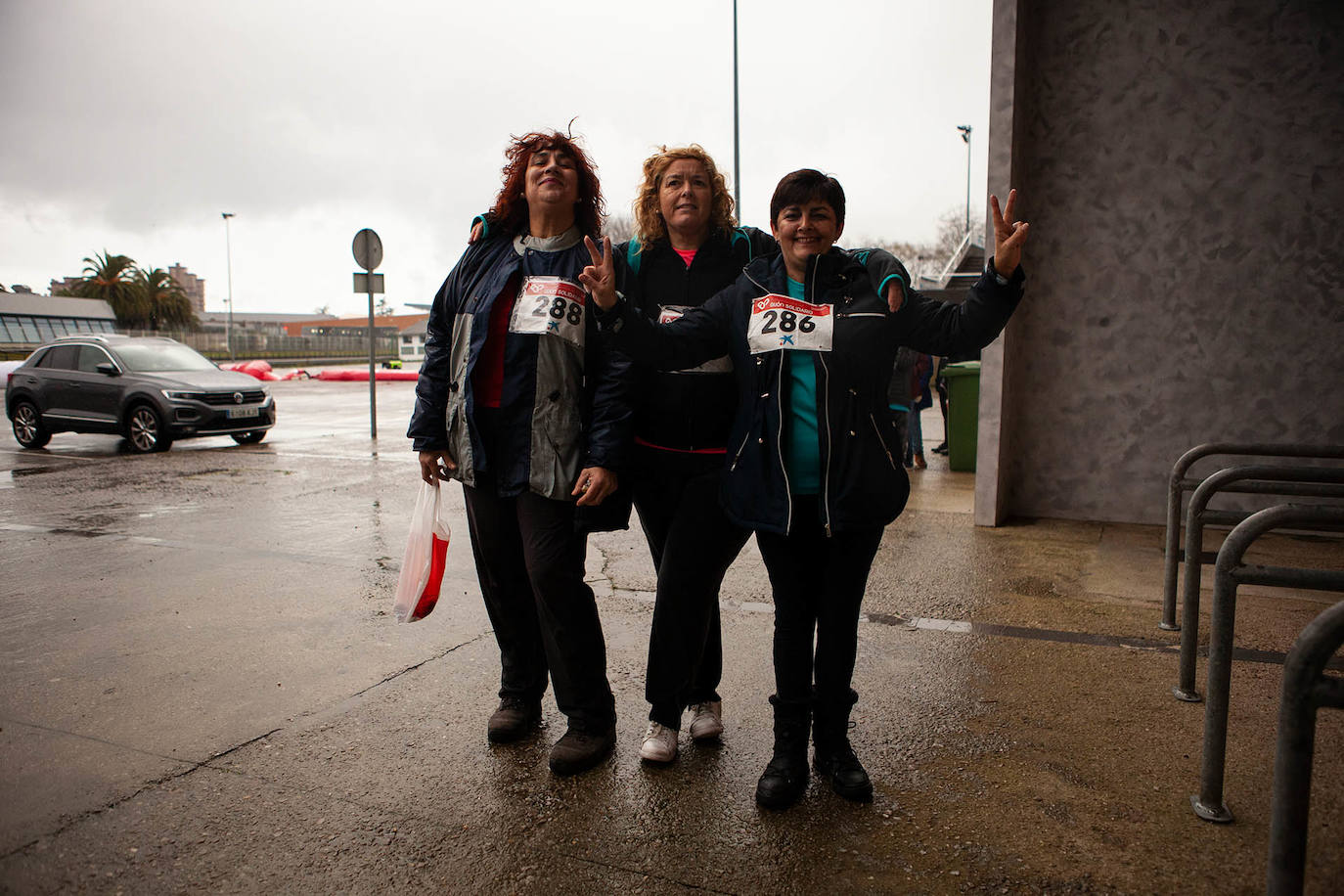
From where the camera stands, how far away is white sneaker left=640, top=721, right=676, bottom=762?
3.05 meters

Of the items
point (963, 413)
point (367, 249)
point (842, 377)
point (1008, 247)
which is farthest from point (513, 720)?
point (367, 249)

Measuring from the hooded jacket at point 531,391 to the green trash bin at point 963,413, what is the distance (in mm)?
7702

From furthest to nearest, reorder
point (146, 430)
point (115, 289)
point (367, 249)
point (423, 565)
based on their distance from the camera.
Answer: point (115, 289), point (367, 249), point (146, 430), point (423, 565)

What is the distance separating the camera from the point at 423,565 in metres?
3.38

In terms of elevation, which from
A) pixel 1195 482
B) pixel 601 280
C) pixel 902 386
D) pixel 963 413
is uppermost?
pixel 601 280

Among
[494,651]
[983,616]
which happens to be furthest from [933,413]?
[494,651]

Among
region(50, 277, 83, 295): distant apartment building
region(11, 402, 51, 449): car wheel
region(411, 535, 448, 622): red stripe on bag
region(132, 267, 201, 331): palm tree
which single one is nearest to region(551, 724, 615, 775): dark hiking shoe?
region(411, 535, 448, 622): red stripe on bag

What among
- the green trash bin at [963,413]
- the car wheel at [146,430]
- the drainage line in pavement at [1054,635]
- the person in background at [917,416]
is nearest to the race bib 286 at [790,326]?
the drainage line in pavement at [1054,635]

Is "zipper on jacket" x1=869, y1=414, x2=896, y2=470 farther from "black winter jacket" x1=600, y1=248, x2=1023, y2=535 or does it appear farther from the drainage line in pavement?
the drainage line in pavement

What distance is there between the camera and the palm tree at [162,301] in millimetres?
70375

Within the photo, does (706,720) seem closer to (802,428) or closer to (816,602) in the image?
(816,602)

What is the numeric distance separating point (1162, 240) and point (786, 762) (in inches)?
220

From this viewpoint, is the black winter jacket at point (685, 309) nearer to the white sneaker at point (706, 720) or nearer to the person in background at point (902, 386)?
the white sneaker at point (706, 720)

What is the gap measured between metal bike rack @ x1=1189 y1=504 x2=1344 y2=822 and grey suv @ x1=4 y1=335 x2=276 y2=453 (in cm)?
1262
